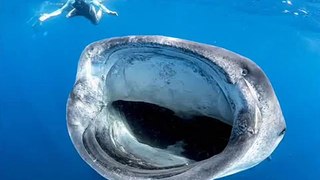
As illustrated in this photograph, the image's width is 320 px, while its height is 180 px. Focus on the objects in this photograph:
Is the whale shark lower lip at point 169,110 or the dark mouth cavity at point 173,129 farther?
the dark mouth cavity at point 173,129

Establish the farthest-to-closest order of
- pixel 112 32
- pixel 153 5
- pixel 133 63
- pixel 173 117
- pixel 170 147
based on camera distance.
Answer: pixel 112 32, pixel 153 5, pixel 173 117, pixel 170 147, pixel 133 63

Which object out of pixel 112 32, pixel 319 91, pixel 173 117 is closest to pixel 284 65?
pixel 319 91

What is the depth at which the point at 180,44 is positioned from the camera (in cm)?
196

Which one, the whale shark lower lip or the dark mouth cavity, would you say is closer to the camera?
the whale shark lower lip

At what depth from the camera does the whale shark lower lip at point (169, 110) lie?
6.25 feet

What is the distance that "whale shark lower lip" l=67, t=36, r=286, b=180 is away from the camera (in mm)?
1905

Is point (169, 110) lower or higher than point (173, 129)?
higher

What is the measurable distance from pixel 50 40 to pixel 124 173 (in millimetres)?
36522

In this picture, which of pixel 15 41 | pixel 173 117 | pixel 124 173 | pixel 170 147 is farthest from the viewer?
pixel 15 41

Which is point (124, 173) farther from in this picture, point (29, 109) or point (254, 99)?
point (29, 109)

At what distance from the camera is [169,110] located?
119 inches

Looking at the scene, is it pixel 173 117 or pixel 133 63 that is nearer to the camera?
pixel 133 63

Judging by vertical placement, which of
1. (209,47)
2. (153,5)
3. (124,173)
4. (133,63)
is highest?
(153,5)

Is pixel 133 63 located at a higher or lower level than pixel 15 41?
lower
